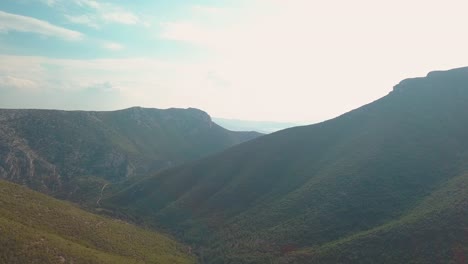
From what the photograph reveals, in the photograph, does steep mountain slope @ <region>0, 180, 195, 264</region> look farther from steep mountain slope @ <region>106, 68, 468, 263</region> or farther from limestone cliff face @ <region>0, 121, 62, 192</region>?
limestone cliff face @ <region>0, 121, 62, 192</region>

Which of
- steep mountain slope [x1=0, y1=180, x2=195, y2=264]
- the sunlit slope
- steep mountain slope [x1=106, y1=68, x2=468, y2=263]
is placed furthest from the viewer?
steep mountain slope [x1=106, y1=68, x2=468, y2=263]

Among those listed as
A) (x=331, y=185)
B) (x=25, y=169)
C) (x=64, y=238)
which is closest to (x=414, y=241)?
(x=331, y=185)

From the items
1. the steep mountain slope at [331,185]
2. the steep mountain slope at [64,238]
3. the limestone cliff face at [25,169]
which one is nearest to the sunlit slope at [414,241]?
the steep mountain slope at [331,185]

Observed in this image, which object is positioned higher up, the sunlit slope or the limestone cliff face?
the limestone cliff face

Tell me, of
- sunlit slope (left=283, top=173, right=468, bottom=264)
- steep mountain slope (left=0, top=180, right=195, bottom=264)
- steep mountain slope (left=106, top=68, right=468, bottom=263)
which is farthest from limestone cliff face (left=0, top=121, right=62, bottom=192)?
A: sunlit slope (left=283, top=173, right=468, bottom=264)

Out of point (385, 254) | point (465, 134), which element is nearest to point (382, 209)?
point (385, 254)

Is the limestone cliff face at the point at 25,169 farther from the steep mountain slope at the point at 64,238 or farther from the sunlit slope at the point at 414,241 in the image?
the sunlit slope at the point at 414,241
